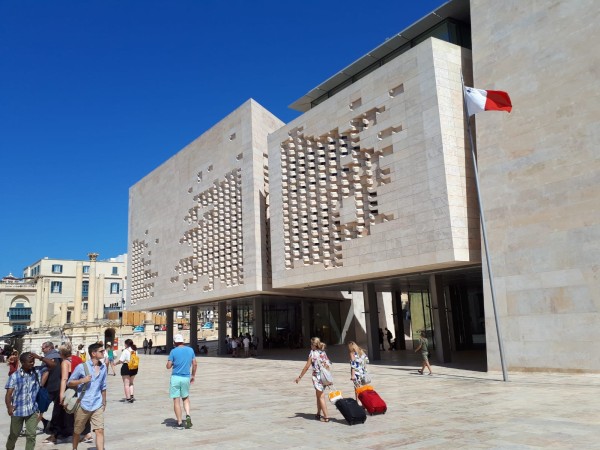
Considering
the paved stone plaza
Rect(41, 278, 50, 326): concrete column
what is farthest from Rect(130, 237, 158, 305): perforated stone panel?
Rect(41, 278, 50, 326): concrete column

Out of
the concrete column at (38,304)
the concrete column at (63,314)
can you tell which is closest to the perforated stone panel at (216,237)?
the concrete column at (63,314)

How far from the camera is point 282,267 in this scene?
2677 centimetres

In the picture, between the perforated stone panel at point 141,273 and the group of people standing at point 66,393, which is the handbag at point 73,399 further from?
the perforated stone panel at point 141,273

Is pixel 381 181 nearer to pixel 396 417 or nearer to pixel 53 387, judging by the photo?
pixel 396 417

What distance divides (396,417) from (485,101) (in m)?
10.2

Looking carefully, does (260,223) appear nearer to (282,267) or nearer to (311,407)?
(282,267)

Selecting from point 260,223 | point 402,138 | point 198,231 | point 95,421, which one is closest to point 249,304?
point 198,231

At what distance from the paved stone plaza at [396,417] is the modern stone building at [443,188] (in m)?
3.41

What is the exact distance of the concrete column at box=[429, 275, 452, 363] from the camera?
2120 cm

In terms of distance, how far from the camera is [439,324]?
21.5 metres

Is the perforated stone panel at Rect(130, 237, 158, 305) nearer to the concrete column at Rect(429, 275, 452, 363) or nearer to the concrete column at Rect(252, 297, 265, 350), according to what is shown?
the concrete column at Rect(252, 297, 265, 350)

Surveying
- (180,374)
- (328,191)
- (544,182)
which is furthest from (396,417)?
(328,191)

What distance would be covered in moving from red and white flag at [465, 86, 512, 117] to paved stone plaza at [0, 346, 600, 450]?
805cm

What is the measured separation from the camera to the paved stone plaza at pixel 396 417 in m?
7.46
